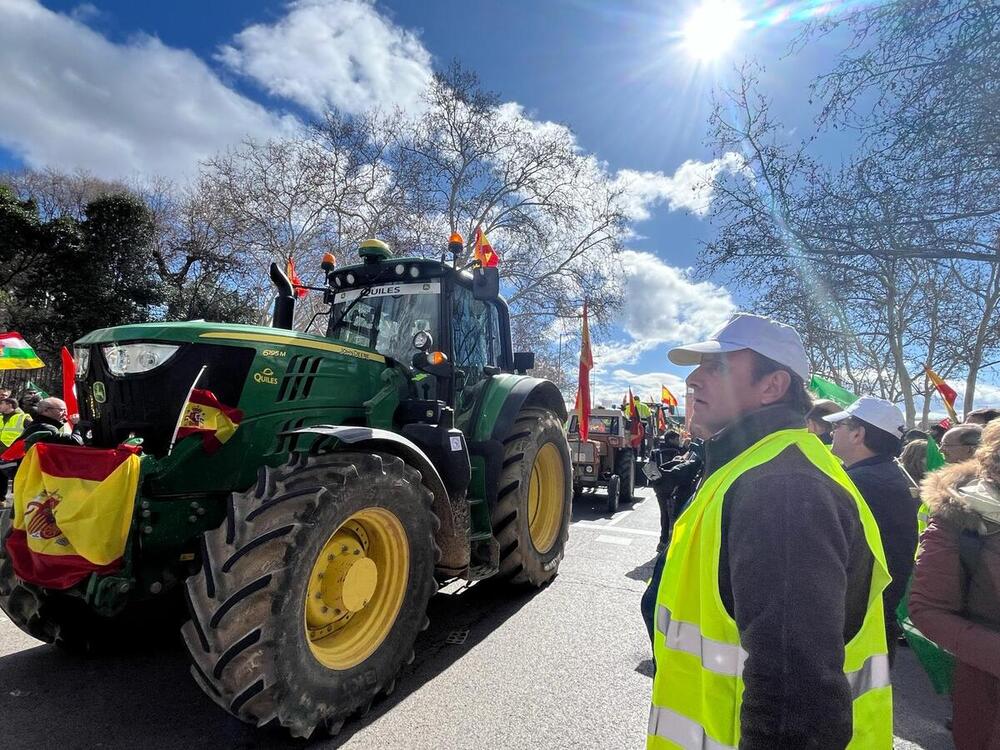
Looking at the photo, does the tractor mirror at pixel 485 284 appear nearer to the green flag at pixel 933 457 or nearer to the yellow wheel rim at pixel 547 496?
the yellow wheel rim at pixel 547 496

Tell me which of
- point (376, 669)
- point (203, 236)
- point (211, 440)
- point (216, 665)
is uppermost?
point (203, 236)

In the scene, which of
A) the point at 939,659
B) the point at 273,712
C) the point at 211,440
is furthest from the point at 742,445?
the point at 211,440

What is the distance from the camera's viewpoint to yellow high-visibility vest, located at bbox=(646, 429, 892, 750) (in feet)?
4.19

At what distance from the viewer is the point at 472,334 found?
4.76m

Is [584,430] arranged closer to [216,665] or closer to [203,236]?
[216,665]

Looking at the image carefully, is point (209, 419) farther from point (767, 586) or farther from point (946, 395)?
point (946, 395)

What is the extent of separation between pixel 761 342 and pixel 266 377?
2.54m

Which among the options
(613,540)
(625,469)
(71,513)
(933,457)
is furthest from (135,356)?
(625,469)

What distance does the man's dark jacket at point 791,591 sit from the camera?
1.11 meters

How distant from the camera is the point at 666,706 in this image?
1.39 metres

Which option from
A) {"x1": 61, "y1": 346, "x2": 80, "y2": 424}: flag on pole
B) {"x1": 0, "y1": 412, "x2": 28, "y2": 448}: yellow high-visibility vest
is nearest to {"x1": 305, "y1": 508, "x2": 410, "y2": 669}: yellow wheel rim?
{"x1": 61, "y1": 346, "x2": 80, "y2": 424}: flag on pole

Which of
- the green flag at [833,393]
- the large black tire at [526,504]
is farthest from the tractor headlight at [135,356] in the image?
the green flag at [833,393]

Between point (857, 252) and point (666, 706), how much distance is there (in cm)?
413

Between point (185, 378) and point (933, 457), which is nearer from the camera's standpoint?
point (185, 378)
